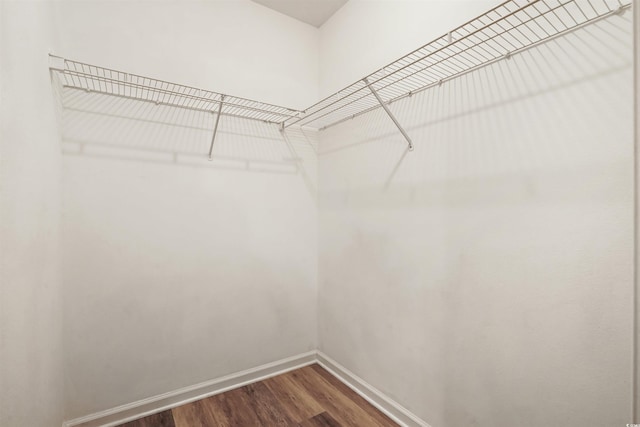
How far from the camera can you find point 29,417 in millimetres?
917

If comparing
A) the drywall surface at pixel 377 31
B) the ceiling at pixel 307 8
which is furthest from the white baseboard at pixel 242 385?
the ceiling at pixel 307 8

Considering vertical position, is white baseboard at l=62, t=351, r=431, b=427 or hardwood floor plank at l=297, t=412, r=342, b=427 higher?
white baseboard at l=62, t=351, r=431, b=427

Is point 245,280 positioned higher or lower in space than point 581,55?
lower

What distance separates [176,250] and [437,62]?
166 cm

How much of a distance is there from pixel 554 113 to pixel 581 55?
7.4 inches

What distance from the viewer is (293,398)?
1.82 meters

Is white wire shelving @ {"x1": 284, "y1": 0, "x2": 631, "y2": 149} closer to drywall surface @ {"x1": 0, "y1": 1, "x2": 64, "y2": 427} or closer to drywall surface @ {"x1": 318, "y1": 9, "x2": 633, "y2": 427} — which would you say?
drywall surface @ {"x1": 318, "y1": 9, "x2": 633, "y2": 427}

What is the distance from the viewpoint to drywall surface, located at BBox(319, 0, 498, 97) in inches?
54.8

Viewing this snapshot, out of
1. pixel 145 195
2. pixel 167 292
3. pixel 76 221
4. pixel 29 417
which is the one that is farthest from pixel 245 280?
pixel 29 417

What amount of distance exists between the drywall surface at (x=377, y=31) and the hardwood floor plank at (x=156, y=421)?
2.33 meters

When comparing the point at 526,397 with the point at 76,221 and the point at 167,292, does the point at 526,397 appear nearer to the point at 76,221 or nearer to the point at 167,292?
the point at 167,292

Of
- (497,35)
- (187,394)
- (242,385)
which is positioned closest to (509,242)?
(497,35)

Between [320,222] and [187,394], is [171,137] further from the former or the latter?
[187,394]

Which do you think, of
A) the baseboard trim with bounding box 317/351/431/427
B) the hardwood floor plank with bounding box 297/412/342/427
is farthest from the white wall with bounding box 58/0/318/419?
the hardwood floor plank with bounding box 297/412/342/427
